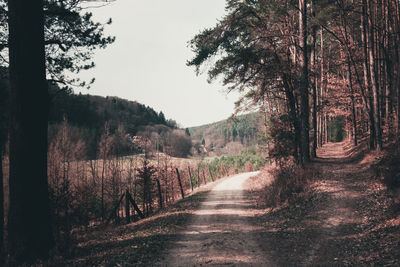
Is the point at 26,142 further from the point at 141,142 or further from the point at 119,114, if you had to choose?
the point at 119,114

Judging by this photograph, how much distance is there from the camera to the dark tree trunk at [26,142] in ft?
17.9

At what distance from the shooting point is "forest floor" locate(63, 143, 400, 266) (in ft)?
19.1

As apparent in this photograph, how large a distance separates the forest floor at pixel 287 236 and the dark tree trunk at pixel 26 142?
3.65 ft

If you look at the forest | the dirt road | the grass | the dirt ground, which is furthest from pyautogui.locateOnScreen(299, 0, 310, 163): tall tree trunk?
the grass

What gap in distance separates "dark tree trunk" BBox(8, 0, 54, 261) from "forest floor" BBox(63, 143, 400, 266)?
1113 millimetres

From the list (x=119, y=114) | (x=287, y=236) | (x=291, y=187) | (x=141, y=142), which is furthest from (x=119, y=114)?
(x=287, y=236)

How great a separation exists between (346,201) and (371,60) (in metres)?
9.16

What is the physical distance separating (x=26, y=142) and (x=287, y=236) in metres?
A: 7.57

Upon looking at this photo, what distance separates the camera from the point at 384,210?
699 centimetres

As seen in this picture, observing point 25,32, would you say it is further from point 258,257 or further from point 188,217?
point 188,217

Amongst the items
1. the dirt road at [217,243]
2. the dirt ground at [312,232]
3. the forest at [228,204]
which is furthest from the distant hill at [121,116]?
the dirt ground at [312,232]

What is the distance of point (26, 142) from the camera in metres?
5.47

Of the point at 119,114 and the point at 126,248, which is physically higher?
the point at 119,114

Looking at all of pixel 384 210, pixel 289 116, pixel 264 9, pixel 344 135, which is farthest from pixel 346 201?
pixel 344 135
